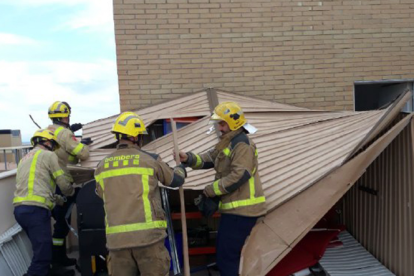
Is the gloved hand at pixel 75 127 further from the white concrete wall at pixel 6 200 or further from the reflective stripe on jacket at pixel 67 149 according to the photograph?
the white concrete wall at pixel 6 200

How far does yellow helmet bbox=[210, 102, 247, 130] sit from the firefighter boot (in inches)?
118

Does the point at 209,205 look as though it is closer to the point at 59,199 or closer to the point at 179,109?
the point at 59,199

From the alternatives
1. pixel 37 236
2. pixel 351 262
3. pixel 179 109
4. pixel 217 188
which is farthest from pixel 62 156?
pixel 351 262

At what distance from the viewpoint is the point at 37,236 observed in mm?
4371

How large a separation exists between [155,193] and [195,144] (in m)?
1.33

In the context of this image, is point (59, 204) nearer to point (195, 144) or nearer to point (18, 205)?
point (18, 205)

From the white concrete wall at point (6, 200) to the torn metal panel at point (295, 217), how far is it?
3.12 metres

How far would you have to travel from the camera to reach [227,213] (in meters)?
3.78

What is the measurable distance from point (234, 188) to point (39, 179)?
7.85 feet

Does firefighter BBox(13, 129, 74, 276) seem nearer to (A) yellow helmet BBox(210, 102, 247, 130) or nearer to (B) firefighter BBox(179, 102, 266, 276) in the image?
(B) firefighter BBox(179, 102, 266, 276)

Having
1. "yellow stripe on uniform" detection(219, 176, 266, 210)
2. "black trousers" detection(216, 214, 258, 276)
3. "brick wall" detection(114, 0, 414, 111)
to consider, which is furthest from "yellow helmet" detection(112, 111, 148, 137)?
"brick wall" detection(114, 0, 414, 111)

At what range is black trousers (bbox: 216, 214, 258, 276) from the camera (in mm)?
3740

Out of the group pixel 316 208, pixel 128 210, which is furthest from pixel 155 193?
pixel 316 208

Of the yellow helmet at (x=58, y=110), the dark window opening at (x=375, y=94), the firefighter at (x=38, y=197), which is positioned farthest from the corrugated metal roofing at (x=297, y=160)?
the dark window opening at (x=375, y=94)
